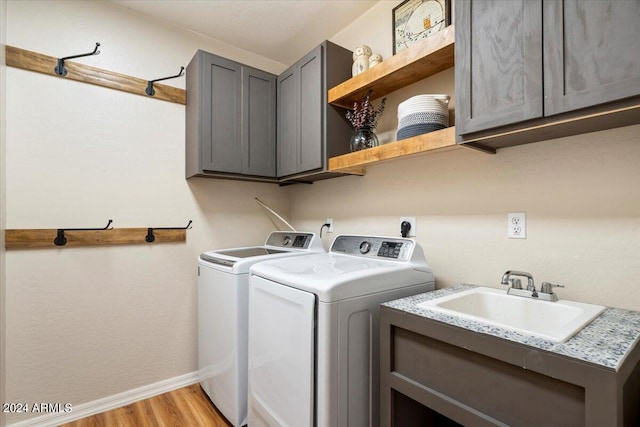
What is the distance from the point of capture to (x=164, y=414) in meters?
1.89

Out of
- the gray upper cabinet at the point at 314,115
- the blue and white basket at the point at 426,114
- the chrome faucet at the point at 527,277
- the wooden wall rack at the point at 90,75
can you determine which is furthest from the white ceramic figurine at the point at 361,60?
the chrome faucet at the point at 527,277

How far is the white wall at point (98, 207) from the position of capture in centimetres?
171

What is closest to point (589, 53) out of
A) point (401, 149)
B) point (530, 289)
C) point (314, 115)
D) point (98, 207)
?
point (401, 149)

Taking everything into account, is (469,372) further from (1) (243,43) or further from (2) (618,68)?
(1) (243,43)

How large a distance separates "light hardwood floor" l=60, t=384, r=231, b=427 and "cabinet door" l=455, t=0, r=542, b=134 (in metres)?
2.11

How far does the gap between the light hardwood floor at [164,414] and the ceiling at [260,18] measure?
2.65 m

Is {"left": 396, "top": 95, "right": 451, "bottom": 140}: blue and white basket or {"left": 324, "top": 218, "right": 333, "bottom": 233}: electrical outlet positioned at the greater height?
{"left": 396, "top": 95, "right": 451, "bottom": 140}: blue and white basket

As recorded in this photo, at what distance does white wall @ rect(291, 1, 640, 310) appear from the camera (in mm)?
1121

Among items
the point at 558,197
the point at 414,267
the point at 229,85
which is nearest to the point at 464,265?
the point at 414,267

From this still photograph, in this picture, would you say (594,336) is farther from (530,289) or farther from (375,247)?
(375,247)

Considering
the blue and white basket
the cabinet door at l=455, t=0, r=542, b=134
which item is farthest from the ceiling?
the cabinet door at l=455, t=0, r=542, b=134

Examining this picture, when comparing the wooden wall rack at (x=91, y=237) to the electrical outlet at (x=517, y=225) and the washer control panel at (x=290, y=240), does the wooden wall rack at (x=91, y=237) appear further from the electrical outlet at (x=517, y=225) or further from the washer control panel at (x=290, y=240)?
the electrical outlet at (x=517, y=225)

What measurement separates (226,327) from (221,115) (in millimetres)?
1414

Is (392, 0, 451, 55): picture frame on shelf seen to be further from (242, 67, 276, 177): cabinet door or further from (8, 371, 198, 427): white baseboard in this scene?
(8, 371, 198, 427): white baseboard
